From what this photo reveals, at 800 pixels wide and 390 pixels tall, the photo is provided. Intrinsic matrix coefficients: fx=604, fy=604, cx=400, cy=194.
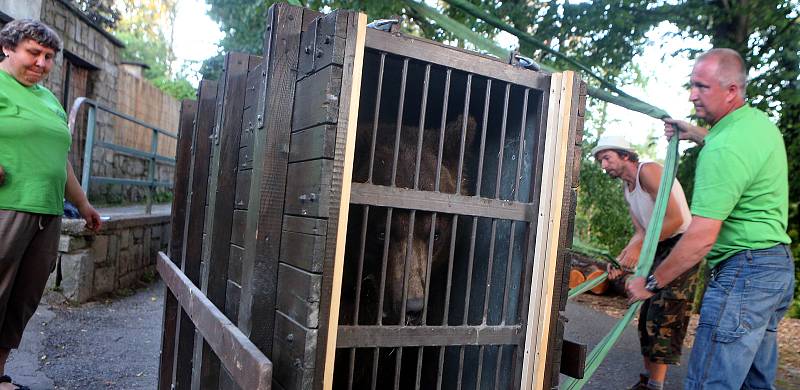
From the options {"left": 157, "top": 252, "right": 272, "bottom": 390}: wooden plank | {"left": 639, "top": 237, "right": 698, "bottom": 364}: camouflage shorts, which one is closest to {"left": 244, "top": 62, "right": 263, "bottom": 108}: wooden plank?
{"left": 157, "top": 252, "right": 272, "bottom": 390}: wooden plank

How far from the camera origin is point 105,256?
18.8ft

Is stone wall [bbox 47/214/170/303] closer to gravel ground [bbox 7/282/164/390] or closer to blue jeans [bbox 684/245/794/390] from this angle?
gravel ground [bbox 7/282/164/390]

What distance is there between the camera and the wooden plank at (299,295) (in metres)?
1.58

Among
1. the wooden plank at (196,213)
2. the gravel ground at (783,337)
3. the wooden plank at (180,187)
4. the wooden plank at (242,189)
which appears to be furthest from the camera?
the gravel ground at (783,337)

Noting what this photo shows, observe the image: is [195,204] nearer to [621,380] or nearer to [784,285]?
[784,285]

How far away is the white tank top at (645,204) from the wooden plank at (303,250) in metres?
2.66

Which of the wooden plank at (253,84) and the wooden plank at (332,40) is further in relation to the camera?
the wooden plank at (253,84)

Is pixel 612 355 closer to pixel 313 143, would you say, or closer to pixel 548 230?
pixel 548 230

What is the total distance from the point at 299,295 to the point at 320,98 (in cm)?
54

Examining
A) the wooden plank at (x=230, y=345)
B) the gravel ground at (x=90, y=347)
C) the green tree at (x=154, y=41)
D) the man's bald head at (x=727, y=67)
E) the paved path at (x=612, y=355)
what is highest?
the green tree at (x=154, y=41)

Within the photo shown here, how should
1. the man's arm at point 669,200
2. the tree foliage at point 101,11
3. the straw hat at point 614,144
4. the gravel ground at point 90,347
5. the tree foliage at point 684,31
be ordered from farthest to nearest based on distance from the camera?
the tree foliage at point 101,11
the tree foliage at point 684,31
the straw hat at point 614,144
the gravel ground at point 90,347
the man's arm at point 669,200

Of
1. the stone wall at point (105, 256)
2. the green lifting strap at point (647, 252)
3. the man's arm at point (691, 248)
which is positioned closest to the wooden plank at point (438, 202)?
the green lifting strap at point (647, 252)

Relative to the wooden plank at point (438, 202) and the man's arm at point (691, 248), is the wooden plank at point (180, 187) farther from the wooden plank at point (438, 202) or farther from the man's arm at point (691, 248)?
the man's arm at point (691, 248)

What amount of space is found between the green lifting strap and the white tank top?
1.13 metres
